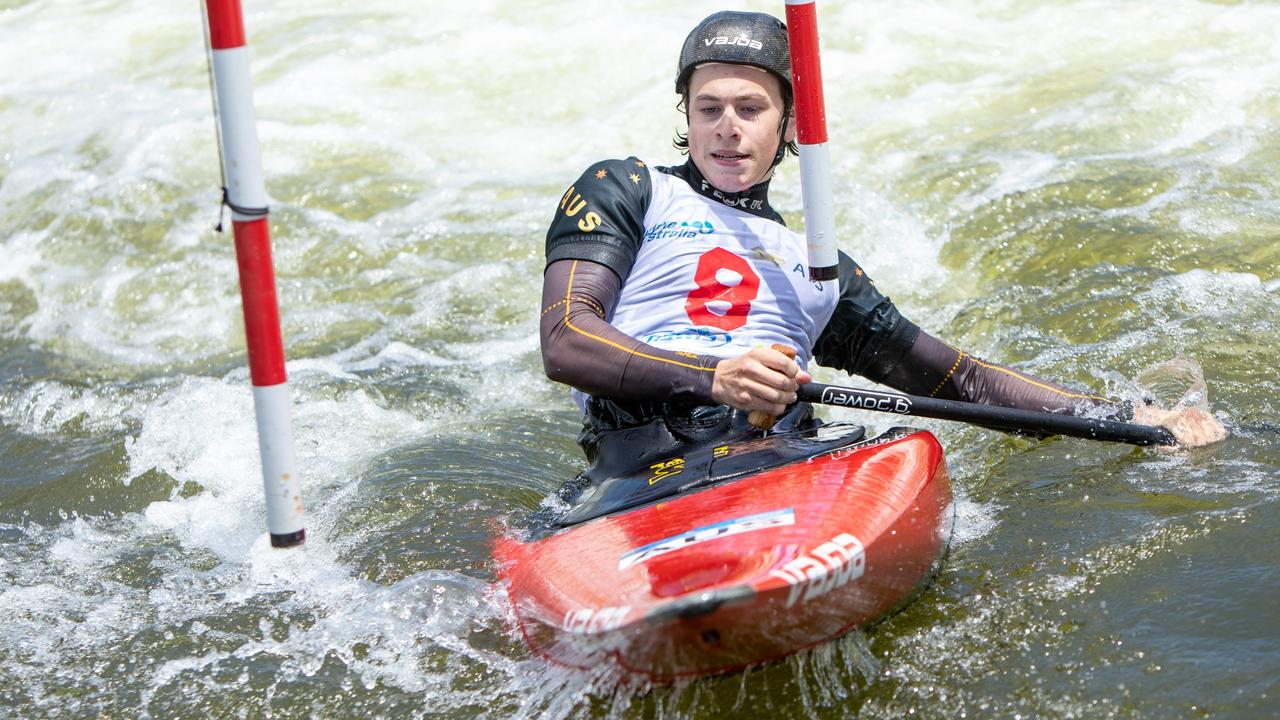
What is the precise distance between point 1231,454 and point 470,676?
2189 millimetres

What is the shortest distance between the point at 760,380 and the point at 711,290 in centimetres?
57

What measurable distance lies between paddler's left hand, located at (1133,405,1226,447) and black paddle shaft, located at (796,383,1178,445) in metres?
0.16

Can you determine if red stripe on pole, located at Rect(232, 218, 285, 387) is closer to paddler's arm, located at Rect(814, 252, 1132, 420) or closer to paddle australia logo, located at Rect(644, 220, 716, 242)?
paddle australia logo, located at Rect(644, 220, 716, 242)

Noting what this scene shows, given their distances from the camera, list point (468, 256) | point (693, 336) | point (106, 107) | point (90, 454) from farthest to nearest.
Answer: point (106, 107), point (468, 256), point (90, 454), point (693, 336)

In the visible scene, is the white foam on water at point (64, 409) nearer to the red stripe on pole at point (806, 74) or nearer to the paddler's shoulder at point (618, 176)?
the paddler's shoulder at point (618, 176)

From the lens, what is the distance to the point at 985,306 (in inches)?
220

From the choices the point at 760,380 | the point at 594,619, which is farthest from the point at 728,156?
the point at 594,619

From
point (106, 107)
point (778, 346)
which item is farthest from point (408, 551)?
point (106, 107)

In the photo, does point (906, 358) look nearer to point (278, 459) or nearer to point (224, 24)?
point (278, 459)

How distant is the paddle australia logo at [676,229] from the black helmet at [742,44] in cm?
45

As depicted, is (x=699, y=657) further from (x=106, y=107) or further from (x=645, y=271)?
(x=106, y=107)

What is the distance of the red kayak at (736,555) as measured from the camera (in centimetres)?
244

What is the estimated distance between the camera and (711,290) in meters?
3.59

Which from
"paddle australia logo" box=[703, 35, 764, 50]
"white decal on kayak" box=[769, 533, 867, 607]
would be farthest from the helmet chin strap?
"white decal on kayak" box=[769, 533, 867, 607]
